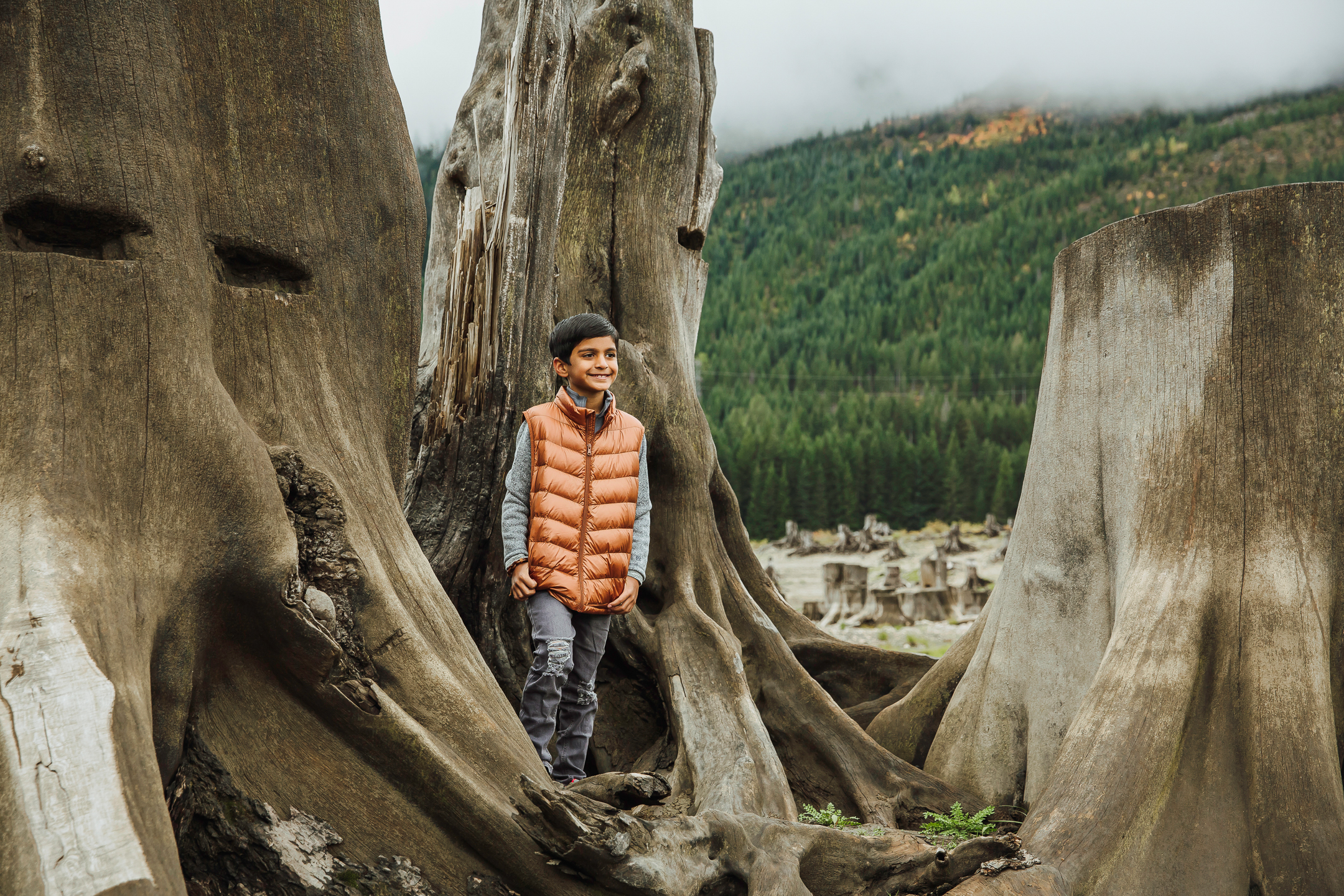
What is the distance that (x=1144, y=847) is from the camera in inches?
133

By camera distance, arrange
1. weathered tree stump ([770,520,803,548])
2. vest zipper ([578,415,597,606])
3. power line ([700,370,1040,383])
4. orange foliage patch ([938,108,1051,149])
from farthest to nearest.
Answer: orange foliage patch ([938,108,1051,149]), power line ([700,370,1040,383]), weathered tree stump ([770,520,803,548]), vest zipper ([578,415,597,606])

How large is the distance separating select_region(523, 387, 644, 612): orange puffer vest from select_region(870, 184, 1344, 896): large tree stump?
1.74 meters

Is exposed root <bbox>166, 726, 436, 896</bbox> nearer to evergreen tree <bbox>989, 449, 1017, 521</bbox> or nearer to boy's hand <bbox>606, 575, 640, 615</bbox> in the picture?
boy's hand <bbox>606, 575, 640, 615</bbox>

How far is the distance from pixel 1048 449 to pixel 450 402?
2.87 meters

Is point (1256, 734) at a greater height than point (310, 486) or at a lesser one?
lesser

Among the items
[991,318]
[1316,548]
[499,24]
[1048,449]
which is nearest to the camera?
[1316,548]

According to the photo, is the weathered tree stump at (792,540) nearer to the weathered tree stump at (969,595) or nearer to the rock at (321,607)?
the weathered tree stump at (969,595)

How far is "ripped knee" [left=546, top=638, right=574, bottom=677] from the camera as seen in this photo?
3.79m

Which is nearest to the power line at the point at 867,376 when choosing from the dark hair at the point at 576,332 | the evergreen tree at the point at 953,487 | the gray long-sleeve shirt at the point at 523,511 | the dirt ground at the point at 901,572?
the evergreen tree at the point at 953,487

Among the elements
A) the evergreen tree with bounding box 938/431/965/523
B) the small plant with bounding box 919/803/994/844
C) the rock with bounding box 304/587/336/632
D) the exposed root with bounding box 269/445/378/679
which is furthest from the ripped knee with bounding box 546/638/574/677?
the evergreen tree with bounding box 938/431/965/523

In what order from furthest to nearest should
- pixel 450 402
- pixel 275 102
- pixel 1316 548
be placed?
pixel 450 402
pixel 1316 548
pixel 275 102

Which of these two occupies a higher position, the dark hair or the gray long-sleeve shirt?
the dark hair

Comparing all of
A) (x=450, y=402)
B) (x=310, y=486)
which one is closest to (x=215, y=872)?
(x=310, y=486)

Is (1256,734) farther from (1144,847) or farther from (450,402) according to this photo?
(450,402)
